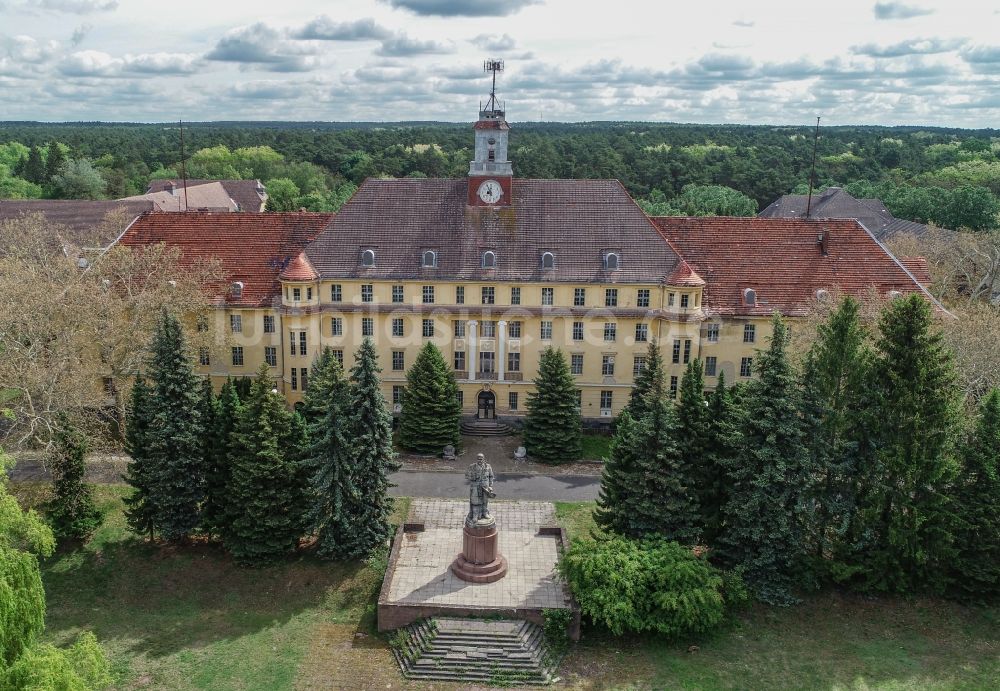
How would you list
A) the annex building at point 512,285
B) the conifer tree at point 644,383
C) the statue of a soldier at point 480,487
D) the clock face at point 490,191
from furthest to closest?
the clock face at point 490,191 < the annex building at point 512,285 < the conifer tree at point 644,383 < the statue of a soldier at point 480,487

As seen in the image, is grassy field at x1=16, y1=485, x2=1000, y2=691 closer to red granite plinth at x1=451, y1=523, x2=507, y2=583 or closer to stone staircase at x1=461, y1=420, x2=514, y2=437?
red granite plinth at x1=451, y1=523, x2=507, y2=583

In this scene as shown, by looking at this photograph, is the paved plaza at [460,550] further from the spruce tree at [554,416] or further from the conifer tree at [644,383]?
the conifer tree at [644,383]

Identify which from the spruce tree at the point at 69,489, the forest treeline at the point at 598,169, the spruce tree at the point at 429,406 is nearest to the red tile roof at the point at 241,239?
the spruce tree at the point at 429,406

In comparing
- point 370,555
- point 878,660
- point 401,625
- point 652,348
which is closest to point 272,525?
point 370,555

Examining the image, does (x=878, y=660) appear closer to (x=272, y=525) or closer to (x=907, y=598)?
(x=907, y=598)

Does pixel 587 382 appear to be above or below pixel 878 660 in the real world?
above

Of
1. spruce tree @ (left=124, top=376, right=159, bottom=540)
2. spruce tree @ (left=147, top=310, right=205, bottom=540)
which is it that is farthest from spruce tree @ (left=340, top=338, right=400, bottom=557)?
spruce tree @ (left=124, top=376, right=159, bottom=540)

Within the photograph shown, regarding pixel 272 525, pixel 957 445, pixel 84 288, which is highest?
pixel 84 288

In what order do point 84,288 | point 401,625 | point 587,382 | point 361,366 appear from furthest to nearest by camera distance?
point 587,382, point 84,288, point 361,366, point 401,625
